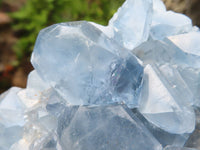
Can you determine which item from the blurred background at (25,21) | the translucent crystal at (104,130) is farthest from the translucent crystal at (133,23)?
the blurred background at (25,21)

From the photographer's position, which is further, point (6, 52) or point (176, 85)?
point (6, 52)

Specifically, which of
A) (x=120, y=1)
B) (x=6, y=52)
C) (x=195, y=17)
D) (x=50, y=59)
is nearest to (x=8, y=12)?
(x=6, y=52)

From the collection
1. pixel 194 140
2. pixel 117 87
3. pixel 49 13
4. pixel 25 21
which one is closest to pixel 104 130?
pixel 117 87

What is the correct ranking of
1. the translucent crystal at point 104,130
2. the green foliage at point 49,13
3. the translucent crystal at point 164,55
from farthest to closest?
the green foliage at point 49,13 → the translucent crystal at point 164,55 → the translucent crystal at point 104,130

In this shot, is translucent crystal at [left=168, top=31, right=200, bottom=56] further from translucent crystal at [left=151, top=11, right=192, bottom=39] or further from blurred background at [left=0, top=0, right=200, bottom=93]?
blurred background at [left=0, top=0, right=200, bottom=93]

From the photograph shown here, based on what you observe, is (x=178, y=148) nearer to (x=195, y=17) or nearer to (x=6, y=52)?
(x=195, y=17)

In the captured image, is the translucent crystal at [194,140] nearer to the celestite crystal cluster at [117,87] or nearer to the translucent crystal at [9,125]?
the celestite crystal cluster at [117,87]

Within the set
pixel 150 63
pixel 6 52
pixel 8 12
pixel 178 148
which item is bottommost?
pixel 6 52
